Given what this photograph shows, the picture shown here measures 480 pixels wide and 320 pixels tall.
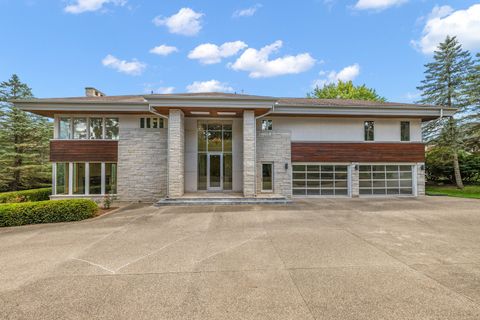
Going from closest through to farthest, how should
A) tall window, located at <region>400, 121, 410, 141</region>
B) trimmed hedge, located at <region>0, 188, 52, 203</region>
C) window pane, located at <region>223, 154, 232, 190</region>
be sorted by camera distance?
trimmed hedge, located at <region>0, 188, 52, 203</region>, window pane, located at <region>223, 154, 232, 190</region>, tall window, located at <region>400, 121, 410, 141</region>

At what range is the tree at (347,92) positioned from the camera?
30641 mm

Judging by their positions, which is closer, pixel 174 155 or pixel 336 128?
pixel 174 155

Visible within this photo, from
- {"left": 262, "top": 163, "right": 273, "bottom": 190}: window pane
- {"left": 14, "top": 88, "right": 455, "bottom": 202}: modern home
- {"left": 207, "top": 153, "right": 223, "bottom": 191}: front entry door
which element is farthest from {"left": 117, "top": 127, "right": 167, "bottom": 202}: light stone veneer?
{"left": 262, "top": 163, "right": 273, "bottom": 190}: window pane

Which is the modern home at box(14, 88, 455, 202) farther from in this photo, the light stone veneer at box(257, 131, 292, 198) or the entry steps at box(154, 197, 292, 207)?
the entry steps at box(154, 197, 292, 207)

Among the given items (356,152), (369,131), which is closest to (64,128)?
(356,152)

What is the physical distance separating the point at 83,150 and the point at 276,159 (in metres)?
11.7

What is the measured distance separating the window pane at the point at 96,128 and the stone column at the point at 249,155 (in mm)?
8851

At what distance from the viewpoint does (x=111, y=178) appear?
13156mm

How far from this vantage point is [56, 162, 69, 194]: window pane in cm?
1281

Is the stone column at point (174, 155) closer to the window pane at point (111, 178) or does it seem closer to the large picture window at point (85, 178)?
the window pane at point (111, 178)

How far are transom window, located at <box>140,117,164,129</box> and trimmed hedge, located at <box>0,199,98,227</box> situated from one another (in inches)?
233

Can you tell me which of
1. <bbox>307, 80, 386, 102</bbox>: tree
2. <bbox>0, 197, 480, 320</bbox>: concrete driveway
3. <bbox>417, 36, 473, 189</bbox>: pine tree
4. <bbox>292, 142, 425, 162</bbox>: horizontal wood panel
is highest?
<bbox>307, 80, 386, 102</bbox>: tree

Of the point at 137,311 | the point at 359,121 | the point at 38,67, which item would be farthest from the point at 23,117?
the point at 359,121

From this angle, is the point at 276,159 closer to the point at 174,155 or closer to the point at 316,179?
the point at 316,179
